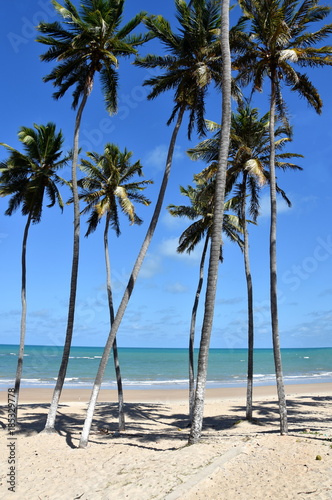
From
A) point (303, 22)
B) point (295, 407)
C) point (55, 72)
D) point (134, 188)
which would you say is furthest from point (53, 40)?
point (295, 407)

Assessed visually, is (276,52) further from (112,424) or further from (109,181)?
(112,424)

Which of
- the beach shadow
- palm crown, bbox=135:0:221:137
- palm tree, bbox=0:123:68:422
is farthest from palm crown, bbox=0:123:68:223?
the beach shadow

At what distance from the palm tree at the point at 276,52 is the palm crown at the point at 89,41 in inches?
146

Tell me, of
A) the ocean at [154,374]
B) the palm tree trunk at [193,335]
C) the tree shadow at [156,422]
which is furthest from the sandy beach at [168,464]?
the ocean at [154,374]

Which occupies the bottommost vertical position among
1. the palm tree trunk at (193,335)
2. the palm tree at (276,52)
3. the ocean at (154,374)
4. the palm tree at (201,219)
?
the ocean at (154,374)

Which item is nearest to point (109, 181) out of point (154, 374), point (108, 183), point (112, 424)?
point (108, 183)

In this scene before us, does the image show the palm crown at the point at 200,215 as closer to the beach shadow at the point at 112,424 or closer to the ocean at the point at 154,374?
the beach shadow at the point at 112,424

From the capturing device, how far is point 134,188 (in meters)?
17.7

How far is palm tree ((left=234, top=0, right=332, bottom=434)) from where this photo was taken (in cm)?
1253

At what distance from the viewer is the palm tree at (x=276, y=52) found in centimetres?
1253

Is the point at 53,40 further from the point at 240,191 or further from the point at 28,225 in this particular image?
the point at 240,191

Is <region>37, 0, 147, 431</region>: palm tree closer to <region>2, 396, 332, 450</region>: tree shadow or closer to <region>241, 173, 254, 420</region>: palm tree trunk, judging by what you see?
<region>2, 396, 332, 450</region>: tree shadow

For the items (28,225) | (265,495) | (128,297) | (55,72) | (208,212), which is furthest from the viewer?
(208,212)

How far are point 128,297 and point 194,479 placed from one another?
564 centimetres
